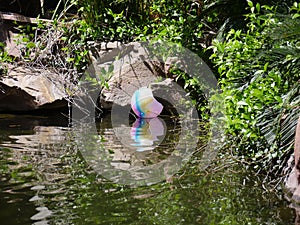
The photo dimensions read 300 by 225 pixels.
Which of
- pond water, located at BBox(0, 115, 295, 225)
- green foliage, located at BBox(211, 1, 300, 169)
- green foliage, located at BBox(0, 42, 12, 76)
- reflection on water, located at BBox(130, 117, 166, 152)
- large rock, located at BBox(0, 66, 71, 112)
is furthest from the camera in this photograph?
green foliage, located at BBox(0, 42, 12, 76)

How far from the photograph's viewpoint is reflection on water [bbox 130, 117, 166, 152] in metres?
4.14

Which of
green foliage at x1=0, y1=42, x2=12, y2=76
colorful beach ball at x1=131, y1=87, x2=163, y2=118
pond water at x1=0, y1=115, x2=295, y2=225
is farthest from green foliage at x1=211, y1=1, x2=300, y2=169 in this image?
green foliage at x1=0, y1=42, x2=12, y2=76

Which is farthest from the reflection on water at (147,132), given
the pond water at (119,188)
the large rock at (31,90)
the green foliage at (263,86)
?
the large rock at (31,90)

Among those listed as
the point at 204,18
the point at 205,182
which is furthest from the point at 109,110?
the point at 205,182

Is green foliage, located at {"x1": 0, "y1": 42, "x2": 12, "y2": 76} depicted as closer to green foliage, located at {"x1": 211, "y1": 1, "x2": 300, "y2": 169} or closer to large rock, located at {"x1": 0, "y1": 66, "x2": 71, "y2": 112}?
large rock, located at {"x1": 0, "y1": 66, "x2": 71, "y2": 112}

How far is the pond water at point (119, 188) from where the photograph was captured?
2.31 metres

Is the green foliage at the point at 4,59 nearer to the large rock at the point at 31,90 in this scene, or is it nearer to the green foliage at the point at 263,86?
the large rock at the point at 31,90

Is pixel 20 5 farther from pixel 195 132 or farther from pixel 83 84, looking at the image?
pixel 195 132

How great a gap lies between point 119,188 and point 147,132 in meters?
2.03

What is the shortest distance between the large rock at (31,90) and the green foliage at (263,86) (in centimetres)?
273

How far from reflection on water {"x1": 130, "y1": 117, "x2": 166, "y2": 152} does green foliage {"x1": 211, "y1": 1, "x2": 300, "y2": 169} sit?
0.82 meters

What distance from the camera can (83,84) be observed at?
19.8ft

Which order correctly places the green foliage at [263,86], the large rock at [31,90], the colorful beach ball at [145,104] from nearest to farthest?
the green foliage at [263,86], the colorful beach ball at [145,104], the large rock at [31,90]

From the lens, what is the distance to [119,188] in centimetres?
278
